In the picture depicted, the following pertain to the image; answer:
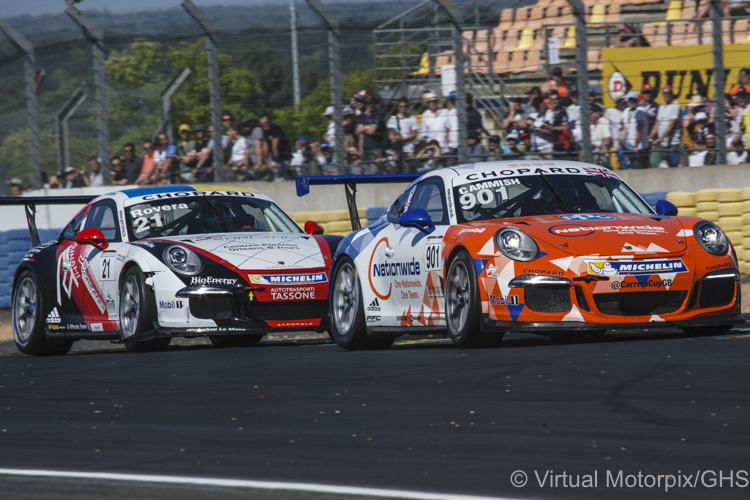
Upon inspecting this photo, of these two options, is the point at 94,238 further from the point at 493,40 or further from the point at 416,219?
the point at 493,40

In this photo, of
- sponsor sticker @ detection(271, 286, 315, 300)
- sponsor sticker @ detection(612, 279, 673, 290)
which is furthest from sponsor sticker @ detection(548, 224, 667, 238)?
sponsor sticker @ detection(271, 286, 315, 300)

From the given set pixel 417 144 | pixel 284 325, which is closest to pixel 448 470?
pixel 284 325

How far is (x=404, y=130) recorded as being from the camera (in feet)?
48.5

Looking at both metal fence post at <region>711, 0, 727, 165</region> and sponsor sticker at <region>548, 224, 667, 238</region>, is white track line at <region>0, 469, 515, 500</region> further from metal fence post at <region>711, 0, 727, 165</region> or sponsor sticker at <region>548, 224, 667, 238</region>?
metal fence post at <region>711, 0, 727, 165</region>

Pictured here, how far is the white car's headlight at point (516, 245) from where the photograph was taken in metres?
7.39

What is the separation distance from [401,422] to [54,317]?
21.7 ft

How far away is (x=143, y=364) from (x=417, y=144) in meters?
7.34

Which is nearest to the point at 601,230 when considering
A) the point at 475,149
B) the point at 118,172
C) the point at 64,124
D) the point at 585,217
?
the point at 585,217

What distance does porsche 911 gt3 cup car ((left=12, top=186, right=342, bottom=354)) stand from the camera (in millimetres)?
9281

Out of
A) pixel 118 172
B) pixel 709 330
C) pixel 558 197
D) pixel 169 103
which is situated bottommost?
pixel 709 330

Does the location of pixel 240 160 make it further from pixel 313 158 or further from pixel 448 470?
pixel 448 470

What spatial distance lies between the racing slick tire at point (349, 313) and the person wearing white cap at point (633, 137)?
679 cm

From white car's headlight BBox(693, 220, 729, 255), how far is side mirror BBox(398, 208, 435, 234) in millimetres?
1753

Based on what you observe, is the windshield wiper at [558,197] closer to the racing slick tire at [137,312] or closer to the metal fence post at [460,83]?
the racing slick tire at [137,312]
